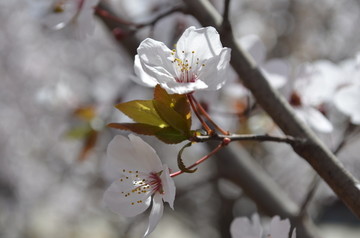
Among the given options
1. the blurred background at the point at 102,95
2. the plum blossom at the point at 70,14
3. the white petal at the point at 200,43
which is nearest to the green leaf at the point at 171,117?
the white petal at the point at 200,43

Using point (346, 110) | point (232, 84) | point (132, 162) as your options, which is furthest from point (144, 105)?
point (232, 84)

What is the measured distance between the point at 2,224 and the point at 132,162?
4.99 m

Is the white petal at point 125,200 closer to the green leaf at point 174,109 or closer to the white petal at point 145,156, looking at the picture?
the white petal at point 145,156

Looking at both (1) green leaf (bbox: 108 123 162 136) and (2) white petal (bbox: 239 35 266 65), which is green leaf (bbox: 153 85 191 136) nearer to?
(1) green leaf (bbox: 108 123 162 136)

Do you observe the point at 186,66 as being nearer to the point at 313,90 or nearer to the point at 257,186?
the point at 313,90

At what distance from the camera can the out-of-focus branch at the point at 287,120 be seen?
818mm

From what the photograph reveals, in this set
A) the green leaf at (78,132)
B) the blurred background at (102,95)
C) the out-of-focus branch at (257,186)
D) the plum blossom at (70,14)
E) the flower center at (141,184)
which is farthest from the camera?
the blurred background at (102,95)

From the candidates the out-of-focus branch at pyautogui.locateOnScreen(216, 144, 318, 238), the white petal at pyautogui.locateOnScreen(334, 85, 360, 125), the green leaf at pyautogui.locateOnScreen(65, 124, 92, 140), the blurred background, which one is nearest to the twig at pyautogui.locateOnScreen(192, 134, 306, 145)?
the white petal at pyautogui.locateOnScreen(334, 85, 360, 125)

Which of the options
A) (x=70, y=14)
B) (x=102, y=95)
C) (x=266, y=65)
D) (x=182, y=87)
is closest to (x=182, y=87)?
(x=182, y=87)

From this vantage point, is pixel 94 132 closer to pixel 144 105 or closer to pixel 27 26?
pixel 144 105

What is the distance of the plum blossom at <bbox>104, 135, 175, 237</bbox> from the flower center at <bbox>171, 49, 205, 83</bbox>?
14 cm

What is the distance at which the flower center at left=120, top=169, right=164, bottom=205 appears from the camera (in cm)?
86

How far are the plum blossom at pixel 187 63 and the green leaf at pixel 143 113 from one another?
0.12 feet

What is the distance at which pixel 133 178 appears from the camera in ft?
2.94
